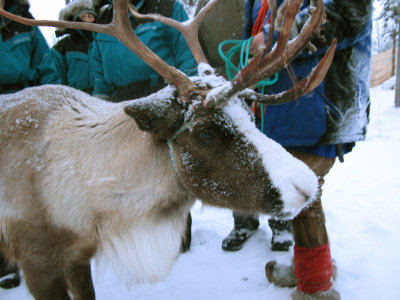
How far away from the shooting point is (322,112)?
1.74 m

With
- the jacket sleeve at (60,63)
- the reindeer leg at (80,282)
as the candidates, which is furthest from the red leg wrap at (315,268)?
the jacket sleeve at (60,63)

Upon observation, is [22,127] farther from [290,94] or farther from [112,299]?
[290,94]

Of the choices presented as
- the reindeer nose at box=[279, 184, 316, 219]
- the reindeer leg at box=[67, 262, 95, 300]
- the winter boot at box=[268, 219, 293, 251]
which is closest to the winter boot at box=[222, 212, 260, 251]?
the winter boot at box=[268, 219, 293, 251]

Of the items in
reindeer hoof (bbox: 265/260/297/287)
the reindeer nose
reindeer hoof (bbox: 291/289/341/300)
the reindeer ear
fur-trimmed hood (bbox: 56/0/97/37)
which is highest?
fur-trimmed hood (bbox: 56/0/97/37)

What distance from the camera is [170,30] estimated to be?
3006mm

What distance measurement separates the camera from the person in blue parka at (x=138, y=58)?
295cm

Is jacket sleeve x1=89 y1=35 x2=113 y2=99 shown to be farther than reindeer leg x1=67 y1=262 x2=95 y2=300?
Yes

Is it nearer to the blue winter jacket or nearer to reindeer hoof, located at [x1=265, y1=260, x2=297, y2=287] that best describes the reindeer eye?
the blue winter jacket

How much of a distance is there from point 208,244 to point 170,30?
2293 millimetres

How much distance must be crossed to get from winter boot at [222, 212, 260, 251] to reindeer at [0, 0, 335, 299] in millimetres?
919

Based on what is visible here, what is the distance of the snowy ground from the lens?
2172mm

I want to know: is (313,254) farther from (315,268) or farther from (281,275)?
(281,275)

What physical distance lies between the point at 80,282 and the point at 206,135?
1356mm

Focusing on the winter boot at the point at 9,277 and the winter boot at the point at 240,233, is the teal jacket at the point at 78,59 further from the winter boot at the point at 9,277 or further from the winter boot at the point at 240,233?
the winter boot at the point at 240,233
